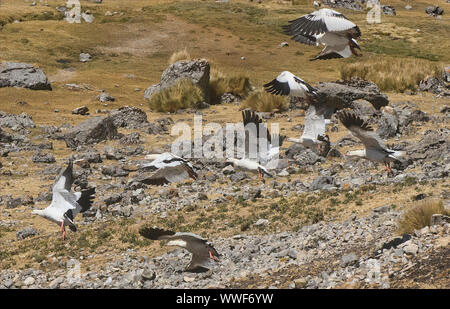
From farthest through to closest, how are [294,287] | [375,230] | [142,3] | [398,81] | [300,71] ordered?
[142,3] → [300,71] → [398,81] → [375,230] → [294,287]

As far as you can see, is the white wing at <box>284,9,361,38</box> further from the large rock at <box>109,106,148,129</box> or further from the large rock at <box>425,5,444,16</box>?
the large rock at <box>425,5,444,16</box>

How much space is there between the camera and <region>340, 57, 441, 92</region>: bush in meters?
22.0

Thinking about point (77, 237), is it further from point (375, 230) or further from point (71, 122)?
point (71, 122)

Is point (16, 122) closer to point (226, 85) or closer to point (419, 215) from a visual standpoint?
point (226, 85)

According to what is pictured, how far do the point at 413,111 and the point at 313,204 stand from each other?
745 centimetres

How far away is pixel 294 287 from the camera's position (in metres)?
7.59

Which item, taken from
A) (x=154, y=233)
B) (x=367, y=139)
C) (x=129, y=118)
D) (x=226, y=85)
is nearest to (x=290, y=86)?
(x=367, y=139)

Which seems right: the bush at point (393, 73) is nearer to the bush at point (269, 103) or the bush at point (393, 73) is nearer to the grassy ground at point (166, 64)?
the grassy ground at point (166, 64)

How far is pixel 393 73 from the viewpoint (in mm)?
22859

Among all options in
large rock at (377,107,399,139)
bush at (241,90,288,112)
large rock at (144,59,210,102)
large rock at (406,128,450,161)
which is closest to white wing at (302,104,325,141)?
large rock at (406,128,450,161)

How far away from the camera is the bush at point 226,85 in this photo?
22312mm

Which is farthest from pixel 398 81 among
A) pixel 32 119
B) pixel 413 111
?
pixel 32 119

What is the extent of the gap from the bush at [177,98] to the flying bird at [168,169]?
11142 millimetres

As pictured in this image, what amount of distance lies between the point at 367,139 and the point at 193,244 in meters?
3.02
